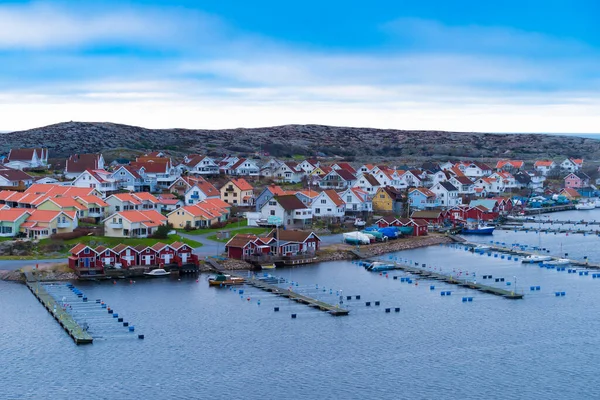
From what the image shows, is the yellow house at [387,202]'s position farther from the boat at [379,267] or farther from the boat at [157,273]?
the boat at [157,273]

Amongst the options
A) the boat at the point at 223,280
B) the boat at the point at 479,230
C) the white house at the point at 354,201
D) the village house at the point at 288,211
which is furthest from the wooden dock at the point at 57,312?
the boat at the point at 479,230

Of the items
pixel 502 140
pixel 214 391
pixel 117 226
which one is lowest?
pixel 214 391

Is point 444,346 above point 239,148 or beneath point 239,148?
beneath

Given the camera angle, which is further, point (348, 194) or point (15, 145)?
point (15, 145)

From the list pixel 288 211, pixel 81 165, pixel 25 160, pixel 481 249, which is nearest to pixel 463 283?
pixel 481 249

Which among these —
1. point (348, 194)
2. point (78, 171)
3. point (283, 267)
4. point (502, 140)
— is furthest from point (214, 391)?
point (502, 140)

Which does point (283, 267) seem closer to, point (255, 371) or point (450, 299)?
point (450, 299)

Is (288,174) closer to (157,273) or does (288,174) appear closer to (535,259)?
(535,259)

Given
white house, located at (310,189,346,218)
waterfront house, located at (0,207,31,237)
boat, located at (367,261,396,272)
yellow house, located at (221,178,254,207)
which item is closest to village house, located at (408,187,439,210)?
white house, located at (310,189,346,218)
